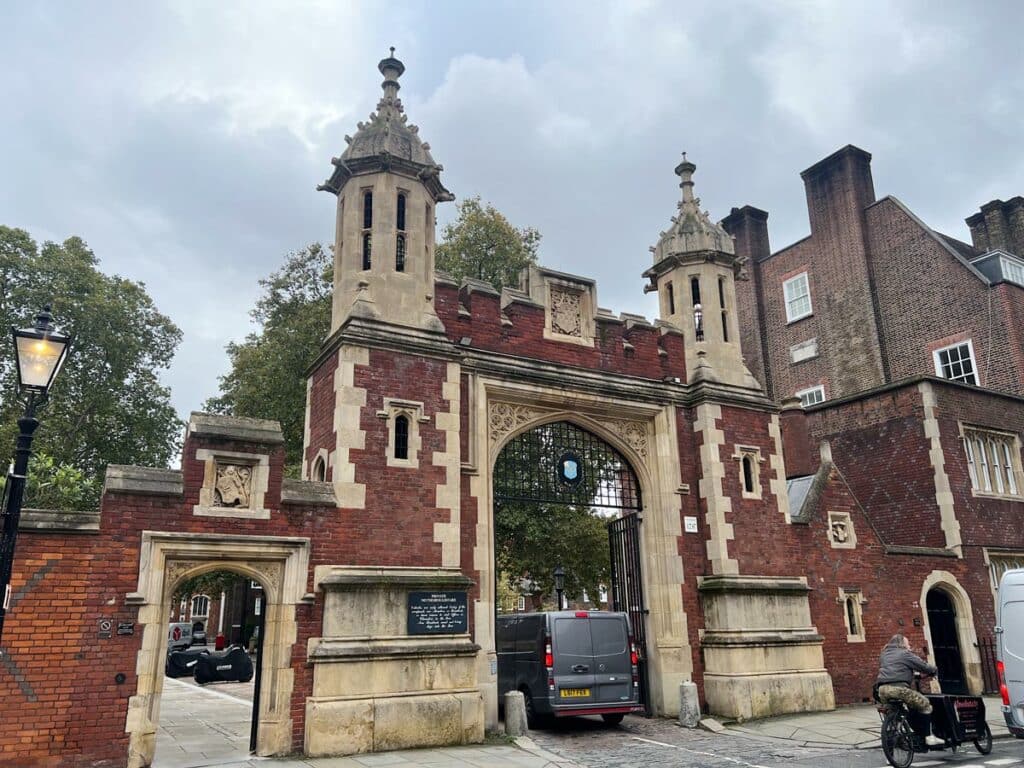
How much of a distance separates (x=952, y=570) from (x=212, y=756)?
609 inches

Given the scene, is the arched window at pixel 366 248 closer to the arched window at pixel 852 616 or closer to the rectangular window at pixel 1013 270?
the arched window at pixel 852 616

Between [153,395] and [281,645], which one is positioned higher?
[153,395]

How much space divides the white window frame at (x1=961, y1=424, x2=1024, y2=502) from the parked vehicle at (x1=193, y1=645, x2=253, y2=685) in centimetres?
2054

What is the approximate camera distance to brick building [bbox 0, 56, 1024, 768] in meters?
9.58

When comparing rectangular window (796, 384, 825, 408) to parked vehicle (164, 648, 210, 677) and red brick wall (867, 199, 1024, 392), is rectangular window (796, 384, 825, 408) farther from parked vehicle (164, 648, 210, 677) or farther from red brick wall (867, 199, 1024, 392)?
parked vehicle (164, 648, 210, 677)

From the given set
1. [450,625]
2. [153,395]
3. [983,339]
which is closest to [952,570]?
[983,339]

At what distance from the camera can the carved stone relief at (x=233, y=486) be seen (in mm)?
10516

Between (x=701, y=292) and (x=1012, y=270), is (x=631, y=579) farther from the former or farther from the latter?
(x=1012, y=270)

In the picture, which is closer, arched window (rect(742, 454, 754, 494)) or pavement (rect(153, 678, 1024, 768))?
pavement (rect(153, 678, 1024, 768))

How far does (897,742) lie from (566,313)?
8649 millimetres

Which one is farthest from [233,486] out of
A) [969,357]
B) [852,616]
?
[969,357]

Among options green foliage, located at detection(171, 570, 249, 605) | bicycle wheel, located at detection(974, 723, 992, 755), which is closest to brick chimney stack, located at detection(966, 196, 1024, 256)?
bicycle wheel, located at detection(974, 723, 992, 755)

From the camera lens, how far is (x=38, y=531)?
9273 mm

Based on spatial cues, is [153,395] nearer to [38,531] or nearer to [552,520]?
[552,520]
